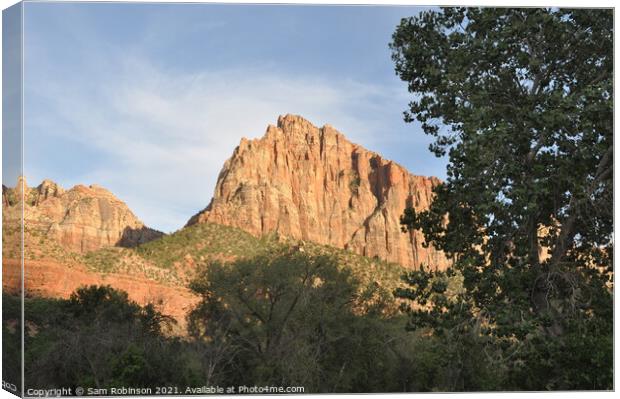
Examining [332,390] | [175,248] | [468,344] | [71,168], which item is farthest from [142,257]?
[468,344]

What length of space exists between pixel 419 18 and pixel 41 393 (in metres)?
9.32

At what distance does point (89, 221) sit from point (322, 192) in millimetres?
31849

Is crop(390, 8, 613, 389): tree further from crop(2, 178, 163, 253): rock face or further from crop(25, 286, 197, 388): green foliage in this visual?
crop(2, 178, 163, 253): rock face

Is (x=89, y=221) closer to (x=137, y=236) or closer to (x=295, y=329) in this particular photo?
(x=137, y=236)

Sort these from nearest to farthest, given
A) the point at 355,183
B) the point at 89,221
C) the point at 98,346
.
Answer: the point at 98,346, the point at 89,221, the point at 355,183

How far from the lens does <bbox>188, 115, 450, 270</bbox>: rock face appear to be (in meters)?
54.2

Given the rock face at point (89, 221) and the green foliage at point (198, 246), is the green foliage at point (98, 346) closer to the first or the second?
the rock face at point (89, 221)

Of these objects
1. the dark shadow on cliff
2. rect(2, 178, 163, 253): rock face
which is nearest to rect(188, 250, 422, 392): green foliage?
rect(2, 178, 163, 253): rock face

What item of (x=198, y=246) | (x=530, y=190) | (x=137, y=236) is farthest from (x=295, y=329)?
(x=198, y=246)

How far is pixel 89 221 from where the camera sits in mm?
42719

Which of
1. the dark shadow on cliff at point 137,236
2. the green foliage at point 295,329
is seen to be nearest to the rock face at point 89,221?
the dark shadow on cliff at point 137,236

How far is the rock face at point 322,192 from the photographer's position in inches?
2135

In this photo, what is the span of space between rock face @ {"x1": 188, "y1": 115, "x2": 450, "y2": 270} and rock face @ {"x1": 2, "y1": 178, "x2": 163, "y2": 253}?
5.82 metres

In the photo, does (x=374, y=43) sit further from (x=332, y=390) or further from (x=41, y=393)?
(x=41, y=393)
